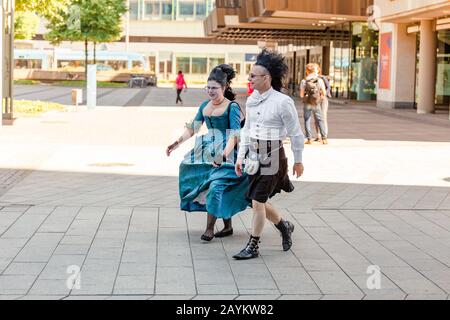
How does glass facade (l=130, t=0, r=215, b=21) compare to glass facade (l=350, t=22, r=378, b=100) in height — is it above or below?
above

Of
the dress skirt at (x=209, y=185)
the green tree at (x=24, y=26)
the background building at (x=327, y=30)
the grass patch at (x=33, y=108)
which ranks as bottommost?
the grass patch at (x=33, y=108)

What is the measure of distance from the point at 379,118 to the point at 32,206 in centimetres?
1998

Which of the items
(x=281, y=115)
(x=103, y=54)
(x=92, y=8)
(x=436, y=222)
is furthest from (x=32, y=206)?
(x=103, y=54)

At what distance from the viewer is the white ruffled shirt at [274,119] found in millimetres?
7328

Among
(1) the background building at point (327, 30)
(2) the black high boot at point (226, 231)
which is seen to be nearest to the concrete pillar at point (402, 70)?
(1) the background building at point (327, 30)

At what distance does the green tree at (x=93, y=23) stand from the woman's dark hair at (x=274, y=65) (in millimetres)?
50310

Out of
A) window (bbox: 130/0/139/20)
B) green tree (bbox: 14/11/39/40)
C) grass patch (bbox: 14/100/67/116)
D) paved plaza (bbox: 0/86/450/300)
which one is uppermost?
window (bbox: 130/0/139/20)

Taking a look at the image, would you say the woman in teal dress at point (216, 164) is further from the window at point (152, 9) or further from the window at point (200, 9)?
the window at point (152, 9)

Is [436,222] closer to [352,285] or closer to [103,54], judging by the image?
[352,285]

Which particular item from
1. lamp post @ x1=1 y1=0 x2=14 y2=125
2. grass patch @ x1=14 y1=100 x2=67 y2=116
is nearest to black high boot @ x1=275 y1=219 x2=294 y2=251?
lamp post @ x1=1 y1=0 x2=14 y2=125

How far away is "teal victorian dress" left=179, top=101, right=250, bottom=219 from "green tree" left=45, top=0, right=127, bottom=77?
49574 millimetres

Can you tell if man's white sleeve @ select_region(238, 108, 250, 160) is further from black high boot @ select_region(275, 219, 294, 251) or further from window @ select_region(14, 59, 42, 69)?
window @ select_region(14, 59, 42, 69)

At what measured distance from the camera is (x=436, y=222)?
30.7 ft

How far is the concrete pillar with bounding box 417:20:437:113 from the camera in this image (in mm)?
31784
